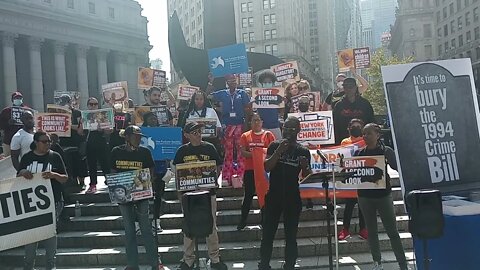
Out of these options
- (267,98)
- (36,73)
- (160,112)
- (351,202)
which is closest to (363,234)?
(351,202)

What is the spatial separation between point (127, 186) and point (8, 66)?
5223 cm

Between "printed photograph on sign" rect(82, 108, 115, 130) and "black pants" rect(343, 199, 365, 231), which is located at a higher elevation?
"printed photograph on sign" rect(82, 108, 115, 130)

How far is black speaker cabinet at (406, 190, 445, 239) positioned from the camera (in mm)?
4492

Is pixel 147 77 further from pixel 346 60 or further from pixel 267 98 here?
pixel 346 60

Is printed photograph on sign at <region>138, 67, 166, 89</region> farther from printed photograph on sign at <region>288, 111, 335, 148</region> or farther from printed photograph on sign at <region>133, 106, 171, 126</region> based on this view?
printed photograph on sign at <region>288, 111, 335, 148</region>

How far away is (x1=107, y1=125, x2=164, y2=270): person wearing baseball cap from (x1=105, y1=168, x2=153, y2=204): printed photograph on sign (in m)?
0.11

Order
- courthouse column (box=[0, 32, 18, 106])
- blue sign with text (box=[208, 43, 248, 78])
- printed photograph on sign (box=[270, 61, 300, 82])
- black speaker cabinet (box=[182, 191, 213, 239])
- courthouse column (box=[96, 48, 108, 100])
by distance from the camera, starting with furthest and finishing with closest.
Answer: courthouse column (box=[96, 48, 108, 100]) < courthouse column (box=[0, 32, 18, 106]) < printed photograph on sign (box=[270, 61, 300, 82]) < blue sign with text (box=[208, 43, 248, 78]) < black speaker cabinet (box=[182, 191, 213, 239])

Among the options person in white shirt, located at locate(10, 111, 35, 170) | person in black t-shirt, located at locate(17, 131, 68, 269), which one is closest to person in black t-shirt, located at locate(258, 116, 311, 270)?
person in black t-shirt, located at locate(17, 131, 68, 269)

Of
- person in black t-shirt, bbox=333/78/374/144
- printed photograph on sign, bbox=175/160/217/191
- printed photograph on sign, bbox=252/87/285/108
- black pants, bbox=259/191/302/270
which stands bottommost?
black pants, bbox=259/191/302/270

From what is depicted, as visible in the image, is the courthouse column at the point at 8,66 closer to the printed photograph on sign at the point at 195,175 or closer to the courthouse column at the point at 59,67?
the courthouse column at the point at 59,67

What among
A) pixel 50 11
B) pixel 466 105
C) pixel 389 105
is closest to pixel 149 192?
pixel 389 105

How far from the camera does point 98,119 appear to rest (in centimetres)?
909

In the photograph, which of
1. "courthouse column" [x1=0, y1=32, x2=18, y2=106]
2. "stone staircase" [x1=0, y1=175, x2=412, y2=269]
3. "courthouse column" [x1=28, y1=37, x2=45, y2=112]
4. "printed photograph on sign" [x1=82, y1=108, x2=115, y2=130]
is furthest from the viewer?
"courthouse column" [x1=28, y1=37, x2=45, y2=112]

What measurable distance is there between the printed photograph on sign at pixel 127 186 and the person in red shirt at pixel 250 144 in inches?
68.9
